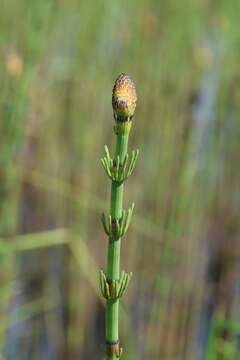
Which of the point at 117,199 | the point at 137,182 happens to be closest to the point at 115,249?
the point at 117,199

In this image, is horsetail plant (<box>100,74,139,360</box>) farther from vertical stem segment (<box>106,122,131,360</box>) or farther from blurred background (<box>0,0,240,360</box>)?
blurred background (<box>0,0,240,360</box>)

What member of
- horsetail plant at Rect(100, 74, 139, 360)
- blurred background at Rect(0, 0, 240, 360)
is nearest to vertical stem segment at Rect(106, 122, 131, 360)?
horsetail plant at Rect(100, 74, 139, 360)

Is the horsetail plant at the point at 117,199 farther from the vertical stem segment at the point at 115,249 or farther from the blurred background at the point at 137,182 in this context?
the blurred background at the point at 137,182

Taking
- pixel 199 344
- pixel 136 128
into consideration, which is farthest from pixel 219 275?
pixel 136 128

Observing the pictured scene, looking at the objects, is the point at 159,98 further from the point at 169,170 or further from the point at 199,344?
the point at 199,344

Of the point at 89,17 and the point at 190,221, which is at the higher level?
the point at 89,17

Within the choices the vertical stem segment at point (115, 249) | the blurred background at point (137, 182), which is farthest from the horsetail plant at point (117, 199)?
the blurred background at point (137, 182)
